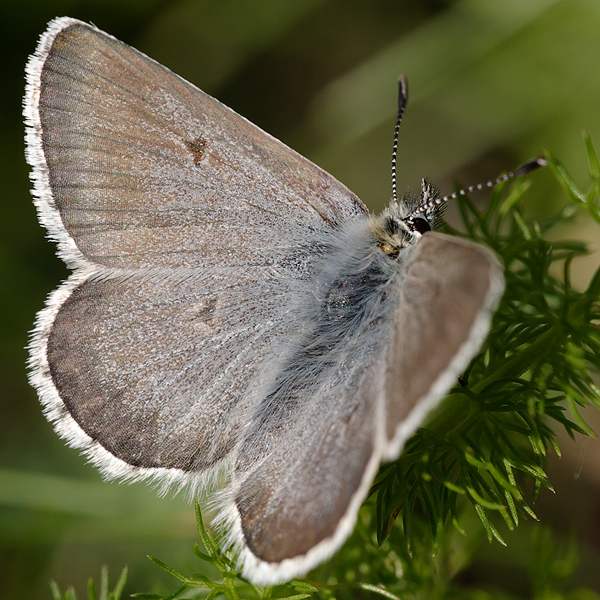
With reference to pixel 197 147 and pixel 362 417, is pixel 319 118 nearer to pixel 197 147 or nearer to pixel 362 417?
pixel 197 147

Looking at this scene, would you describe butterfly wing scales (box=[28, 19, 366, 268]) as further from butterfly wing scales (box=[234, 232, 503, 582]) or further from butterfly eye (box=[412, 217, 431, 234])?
butterfly wing scales (box=[234, 232, 503, 582])

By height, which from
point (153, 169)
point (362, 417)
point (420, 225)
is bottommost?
point (362, 417)

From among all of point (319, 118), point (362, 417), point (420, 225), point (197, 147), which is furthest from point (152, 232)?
point (319, 118)

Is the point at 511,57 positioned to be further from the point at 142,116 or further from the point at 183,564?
the point at 183,564

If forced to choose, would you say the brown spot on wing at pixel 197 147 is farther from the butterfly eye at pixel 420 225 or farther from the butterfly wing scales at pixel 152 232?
the butterfly eye at pixel 420 225

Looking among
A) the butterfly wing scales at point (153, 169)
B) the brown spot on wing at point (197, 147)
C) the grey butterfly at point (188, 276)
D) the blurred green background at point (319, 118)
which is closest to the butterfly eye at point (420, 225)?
the grey butterfly at point (188, 276)
